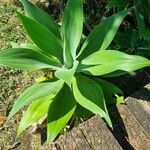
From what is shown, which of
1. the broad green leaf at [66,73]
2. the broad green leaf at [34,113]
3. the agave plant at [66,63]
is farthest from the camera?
the broad green leaf at [34,113]

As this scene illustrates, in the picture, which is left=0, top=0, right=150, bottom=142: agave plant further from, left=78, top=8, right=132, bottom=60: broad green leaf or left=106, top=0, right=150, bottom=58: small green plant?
left=106, top=0, right=150, bottom=58: small green plant

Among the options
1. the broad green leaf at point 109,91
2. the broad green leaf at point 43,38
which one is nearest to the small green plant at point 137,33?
the broad green leaf at point 109,91

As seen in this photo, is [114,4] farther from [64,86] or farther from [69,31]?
[64,86]

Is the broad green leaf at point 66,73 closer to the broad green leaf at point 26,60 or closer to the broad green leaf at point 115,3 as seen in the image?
the broad green leaf at point 26,60

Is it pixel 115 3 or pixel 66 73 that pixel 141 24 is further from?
pixel 66 73

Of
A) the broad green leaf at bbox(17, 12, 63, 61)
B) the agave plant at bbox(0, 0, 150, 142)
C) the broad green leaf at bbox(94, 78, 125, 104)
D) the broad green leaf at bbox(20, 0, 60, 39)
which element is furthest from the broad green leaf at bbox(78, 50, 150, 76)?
the broad green leaf at bbox(20, 0, 60, 39)

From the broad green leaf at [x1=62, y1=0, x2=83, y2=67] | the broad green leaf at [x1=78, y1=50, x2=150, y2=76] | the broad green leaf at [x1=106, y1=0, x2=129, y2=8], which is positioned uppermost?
the broad green leaf at [x1=62, y1=0, x2=83, y2=67]

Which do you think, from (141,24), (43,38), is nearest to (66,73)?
(43,38)

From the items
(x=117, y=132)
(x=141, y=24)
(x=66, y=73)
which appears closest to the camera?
(x=117, y=132)
